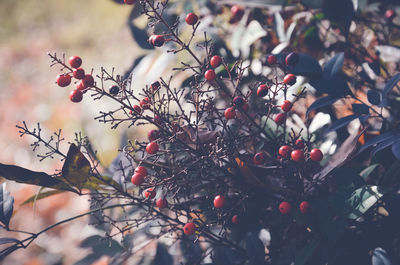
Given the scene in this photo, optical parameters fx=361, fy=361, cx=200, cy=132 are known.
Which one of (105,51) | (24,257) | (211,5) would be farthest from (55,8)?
(211,5)

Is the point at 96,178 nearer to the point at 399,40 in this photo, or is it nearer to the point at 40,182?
the point at 40,182

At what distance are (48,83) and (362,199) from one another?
419cm

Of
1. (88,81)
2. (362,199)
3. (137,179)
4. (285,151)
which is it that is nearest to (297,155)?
(285,151)

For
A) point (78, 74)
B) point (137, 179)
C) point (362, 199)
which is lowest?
point (362, 199)

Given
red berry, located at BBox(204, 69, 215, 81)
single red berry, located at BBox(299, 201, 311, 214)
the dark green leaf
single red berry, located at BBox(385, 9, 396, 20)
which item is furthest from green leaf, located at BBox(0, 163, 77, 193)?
single red berry, located at BBox(385, 9, 396, 20)

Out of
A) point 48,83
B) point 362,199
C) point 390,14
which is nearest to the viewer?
A: point 362,199

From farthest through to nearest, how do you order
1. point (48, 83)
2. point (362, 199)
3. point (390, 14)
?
point (48, 83) < point (390, 14) < point (362, 199)

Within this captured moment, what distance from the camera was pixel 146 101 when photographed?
0.69 meters

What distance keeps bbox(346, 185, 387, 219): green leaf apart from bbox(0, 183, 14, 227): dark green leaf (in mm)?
617

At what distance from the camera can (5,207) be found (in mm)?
696

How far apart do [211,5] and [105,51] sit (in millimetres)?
3220

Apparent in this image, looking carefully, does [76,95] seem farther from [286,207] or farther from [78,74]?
[286,207]

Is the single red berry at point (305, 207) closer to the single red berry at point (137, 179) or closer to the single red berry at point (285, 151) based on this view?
the single red berry at point (285, 151)

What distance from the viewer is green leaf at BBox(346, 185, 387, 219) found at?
1.89ft
